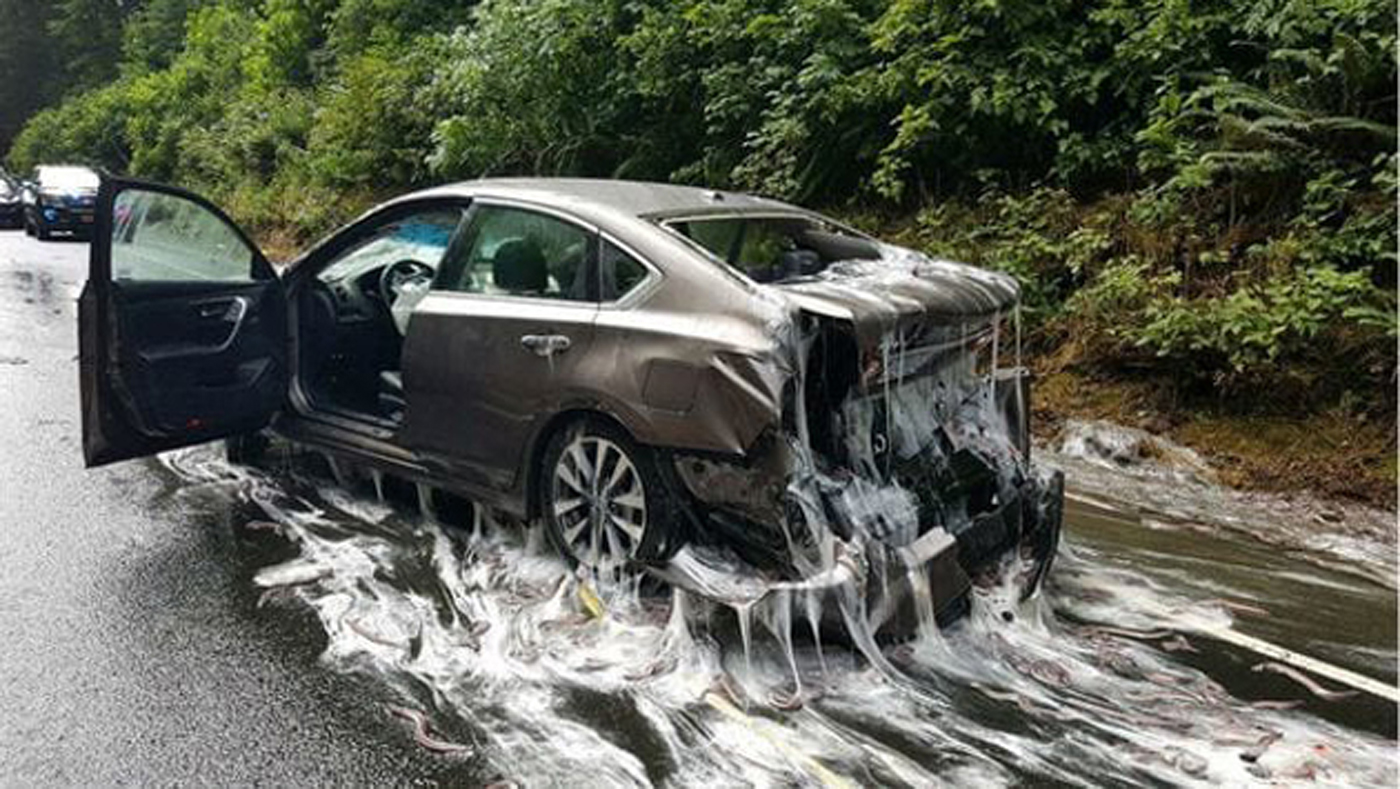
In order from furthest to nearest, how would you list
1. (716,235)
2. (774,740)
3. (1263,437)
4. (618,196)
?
(1263,437) < (618,196) < (716,235) < (774,740)

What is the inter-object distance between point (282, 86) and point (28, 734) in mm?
23813

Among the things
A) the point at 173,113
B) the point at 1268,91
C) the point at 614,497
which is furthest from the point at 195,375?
the point at 173,113

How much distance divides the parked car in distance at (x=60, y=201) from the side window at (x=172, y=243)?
19516 mm

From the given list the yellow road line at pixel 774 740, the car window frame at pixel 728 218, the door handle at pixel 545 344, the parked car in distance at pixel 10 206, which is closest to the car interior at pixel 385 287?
the door handle at pixel 545 344

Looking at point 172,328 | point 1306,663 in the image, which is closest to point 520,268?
point 172,328

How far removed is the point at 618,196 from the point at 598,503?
1.32 metres

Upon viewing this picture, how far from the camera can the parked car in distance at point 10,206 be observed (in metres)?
25.1

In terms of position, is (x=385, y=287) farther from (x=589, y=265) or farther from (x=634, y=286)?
(x=634, y=286)

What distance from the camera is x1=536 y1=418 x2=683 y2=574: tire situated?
159 inches

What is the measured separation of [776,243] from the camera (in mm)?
4781

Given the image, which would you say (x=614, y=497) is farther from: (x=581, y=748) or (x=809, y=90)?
(x=809, y=90)

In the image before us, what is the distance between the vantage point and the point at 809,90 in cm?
983

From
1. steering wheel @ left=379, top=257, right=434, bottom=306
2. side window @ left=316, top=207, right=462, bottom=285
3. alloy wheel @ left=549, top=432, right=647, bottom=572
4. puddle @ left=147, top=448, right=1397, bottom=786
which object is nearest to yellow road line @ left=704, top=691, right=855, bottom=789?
puddle @ left=147, top=448, right=1397, bottom=786

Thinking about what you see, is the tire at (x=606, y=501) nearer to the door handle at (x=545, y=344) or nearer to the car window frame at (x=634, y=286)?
the door handle at (x=545, y=344)
